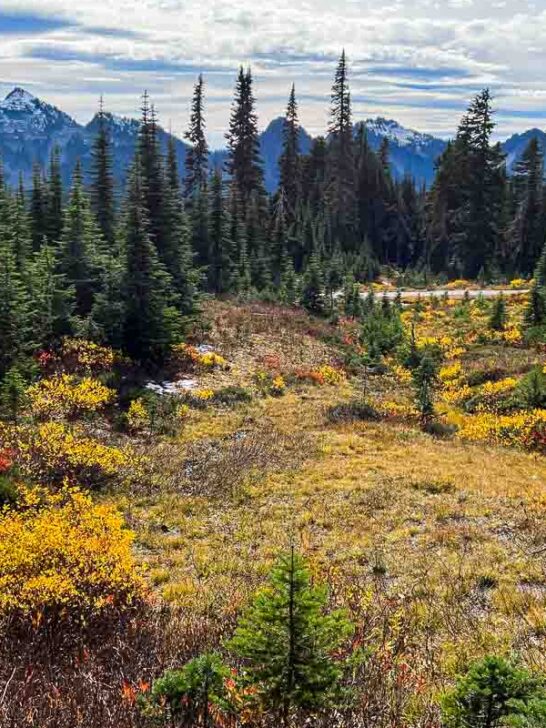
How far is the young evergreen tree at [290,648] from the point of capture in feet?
13.8

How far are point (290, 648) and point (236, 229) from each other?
1665 inches

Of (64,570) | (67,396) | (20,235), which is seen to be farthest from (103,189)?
(64,570)

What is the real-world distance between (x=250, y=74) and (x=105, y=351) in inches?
1721

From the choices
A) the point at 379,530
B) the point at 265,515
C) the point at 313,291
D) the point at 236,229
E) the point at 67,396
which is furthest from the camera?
the point at 236,229

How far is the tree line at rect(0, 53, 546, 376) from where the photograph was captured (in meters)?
22.7

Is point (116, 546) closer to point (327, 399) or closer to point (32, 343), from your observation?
point (32, 343)

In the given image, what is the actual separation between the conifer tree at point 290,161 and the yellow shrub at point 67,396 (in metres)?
43.1

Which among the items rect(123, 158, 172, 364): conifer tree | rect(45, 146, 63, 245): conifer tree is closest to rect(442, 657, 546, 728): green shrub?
rect(123, 158, 172, 364): conifer tree

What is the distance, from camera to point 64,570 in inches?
312

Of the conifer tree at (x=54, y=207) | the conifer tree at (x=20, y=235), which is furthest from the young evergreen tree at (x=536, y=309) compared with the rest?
the conifer tree at (x=54, y=207)

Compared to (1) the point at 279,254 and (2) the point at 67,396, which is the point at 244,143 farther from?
(2) the point at 67,396

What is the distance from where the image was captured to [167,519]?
40.4ft

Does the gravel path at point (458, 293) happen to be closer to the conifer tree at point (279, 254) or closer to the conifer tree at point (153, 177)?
the conifer tree at point (279, 254)

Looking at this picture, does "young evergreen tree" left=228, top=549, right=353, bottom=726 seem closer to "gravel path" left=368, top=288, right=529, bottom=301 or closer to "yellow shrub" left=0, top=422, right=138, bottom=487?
"yellow shrub" left=0, top=422, right=138, bottom=487
